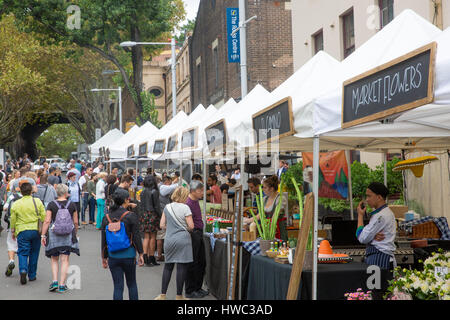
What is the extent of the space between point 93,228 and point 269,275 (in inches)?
580

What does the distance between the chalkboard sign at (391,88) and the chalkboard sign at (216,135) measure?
426 cm

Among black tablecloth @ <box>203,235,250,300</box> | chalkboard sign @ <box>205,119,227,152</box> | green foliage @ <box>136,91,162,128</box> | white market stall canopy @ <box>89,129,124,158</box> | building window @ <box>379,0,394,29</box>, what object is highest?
building window @ <box>379,0,394,29</box>

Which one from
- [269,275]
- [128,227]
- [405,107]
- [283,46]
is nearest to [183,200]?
[128,227]

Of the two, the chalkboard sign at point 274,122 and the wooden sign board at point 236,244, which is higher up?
the chalkboard sign at point 274,122

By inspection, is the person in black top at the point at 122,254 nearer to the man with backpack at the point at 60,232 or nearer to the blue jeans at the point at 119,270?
the blue jeans at the point at 119,270

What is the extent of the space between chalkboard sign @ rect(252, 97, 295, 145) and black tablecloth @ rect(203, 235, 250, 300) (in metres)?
1.73

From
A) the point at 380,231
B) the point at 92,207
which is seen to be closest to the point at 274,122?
the point at 380,231

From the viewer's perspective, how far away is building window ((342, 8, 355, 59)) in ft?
60.4

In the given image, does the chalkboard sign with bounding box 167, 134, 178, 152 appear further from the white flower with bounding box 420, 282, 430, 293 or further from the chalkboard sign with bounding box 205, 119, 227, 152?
the white flower with bounding box 420, 282, 430, 293

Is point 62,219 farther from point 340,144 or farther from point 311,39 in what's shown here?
point 311,39

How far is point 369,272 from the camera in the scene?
22.9 feet

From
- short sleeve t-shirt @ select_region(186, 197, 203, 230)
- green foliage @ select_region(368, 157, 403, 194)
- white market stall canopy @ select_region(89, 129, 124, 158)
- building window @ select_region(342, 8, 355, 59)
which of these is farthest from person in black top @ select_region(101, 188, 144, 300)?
white market stall canopy @ select_region(89, 129, 124, 158)

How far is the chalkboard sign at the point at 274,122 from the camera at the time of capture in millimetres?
7316

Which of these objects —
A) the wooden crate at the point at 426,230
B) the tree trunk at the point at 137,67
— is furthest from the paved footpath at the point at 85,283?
the tree trunk at the point at 137,67
